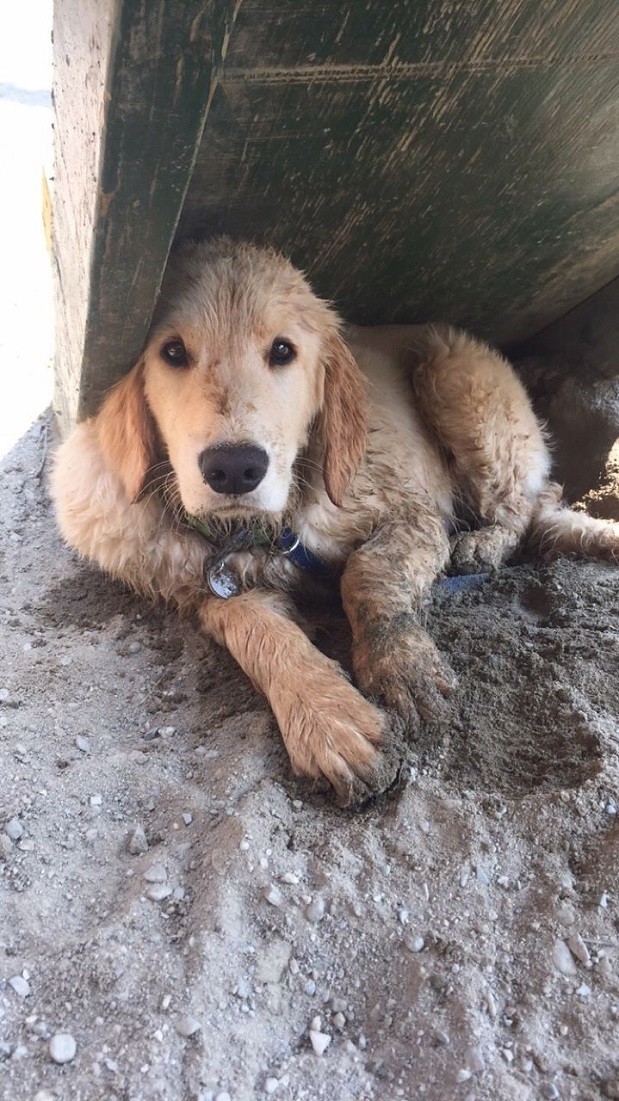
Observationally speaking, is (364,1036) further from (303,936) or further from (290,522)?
(290,522)

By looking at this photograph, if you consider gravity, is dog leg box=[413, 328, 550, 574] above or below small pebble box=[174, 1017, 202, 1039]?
above

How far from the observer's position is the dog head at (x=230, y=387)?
2.32m

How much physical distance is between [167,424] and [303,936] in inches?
60.8

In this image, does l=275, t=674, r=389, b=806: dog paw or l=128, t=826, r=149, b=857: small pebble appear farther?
l=275, t=674, r=389, b=806: dog paw

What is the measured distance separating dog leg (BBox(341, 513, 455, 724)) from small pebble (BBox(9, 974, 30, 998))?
3.98 feet

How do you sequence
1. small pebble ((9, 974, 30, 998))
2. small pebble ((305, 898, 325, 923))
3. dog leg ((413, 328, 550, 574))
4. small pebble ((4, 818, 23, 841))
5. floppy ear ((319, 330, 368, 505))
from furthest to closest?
dog leg ((413, 328, 550, 574)) < floppy ear ((319, 330, 368, 505)) < small pebble ((4, 818, 23, 841)) < small pebble ((305, 898, 325, 923)) < small pebble ((9, 974, 30, 998))

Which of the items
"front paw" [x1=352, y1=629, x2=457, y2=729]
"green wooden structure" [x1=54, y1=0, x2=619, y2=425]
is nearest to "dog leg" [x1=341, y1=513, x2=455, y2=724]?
"front paw" [x1=352, y1=629, x2=457, y2=729]

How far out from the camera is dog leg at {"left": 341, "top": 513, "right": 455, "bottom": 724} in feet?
8.01

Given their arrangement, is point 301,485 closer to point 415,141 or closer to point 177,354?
point 177,354

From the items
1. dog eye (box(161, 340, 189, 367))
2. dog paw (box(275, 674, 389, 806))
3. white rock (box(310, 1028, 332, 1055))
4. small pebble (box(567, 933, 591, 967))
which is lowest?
white rock (box(310, 1028, 332, 1055))

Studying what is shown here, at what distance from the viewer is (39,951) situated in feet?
5.54

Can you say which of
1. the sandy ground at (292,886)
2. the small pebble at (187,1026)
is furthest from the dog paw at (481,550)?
the small pebble at (187,1026)

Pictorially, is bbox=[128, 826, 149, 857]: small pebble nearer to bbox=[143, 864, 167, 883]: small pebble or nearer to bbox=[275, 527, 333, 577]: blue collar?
bbox=[143, 864, 167, 883]: small pebble

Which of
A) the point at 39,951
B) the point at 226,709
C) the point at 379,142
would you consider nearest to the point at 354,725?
the point at 226,709
